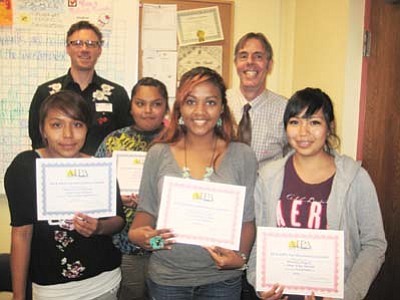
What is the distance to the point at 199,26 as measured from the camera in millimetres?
3678

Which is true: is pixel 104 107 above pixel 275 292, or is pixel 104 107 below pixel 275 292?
above

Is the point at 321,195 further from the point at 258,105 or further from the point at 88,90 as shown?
the point at 88,90

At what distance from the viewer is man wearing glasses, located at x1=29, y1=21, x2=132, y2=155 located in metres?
2.83

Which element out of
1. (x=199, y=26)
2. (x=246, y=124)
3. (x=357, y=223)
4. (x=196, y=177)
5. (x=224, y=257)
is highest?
(x=199, y=26)

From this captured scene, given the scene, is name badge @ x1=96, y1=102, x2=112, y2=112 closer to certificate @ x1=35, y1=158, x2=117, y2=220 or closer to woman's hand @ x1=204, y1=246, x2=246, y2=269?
certificate @ x1=35, y1=158, x2=117, y2=220

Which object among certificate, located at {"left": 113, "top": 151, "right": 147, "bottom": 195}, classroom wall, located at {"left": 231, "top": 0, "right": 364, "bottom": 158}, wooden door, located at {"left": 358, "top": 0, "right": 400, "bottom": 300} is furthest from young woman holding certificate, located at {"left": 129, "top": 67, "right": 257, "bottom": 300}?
classroom wall, located at {"left": 231, "top": 0, "right": 364, "bottom": 158}

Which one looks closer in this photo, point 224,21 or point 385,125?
point 385,125

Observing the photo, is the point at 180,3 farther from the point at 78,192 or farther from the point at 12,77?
the point at 78,192

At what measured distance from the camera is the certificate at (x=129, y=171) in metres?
2.30

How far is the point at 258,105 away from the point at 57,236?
1348 mm

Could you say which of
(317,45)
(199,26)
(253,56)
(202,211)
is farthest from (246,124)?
(199,26)

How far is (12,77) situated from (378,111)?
8.52 feet

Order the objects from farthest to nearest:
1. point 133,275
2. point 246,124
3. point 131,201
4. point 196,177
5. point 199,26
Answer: point 199,26
point 246,124
point 133,275
point 131,201
point 196,177

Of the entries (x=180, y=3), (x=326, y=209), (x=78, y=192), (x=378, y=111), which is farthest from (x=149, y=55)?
(x=326, y=209)
